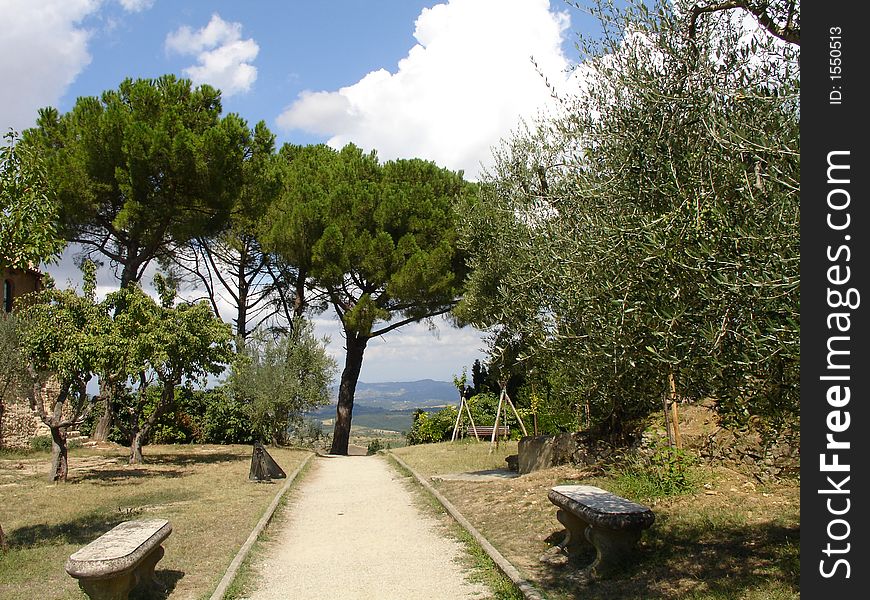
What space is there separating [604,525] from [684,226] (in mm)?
3376

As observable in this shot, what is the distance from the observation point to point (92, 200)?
21500mm

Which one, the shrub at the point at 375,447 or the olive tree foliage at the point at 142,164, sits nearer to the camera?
the olive tree foliage at the point at 142,164

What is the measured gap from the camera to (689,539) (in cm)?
787

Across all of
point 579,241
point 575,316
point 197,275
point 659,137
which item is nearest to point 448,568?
point 575,316

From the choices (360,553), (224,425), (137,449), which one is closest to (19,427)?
(137,449)

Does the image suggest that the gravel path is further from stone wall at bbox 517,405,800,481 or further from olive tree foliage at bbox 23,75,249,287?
olive tree foliage at bbox 23,75,249,287

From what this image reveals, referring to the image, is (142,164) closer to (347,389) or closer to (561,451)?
(347,389)

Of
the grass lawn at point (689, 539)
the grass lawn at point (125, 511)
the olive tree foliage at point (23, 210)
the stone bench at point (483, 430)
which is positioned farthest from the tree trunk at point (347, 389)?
the olive tree foliage at point (23, 210)

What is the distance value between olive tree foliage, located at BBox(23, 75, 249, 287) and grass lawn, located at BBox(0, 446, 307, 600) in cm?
695

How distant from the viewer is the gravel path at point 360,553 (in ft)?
24.4

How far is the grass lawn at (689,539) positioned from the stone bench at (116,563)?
379 cm

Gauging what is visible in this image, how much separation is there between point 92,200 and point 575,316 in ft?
63.4

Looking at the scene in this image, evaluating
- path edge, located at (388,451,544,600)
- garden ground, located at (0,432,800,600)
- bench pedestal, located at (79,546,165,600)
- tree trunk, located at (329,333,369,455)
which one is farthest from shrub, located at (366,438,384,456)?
bench pedestal, located at (79,546,165,600)

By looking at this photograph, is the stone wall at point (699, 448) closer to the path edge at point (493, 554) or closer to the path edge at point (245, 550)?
the path edge at point (493, 554)
